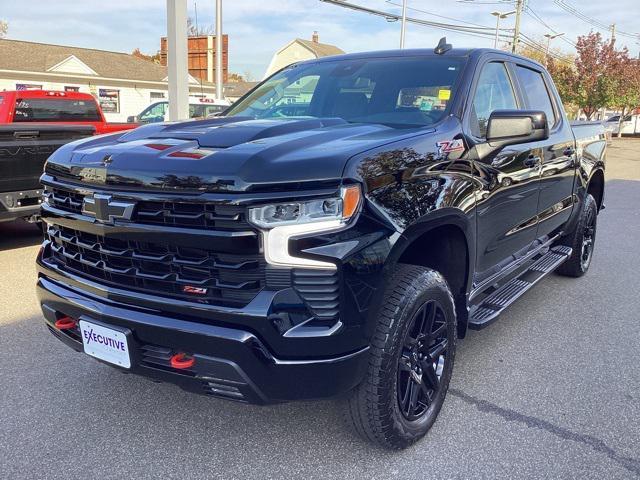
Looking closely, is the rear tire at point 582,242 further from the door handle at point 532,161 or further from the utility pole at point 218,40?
the utility pole at point 218,40

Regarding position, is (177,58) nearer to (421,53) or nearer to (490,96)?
(421,53)

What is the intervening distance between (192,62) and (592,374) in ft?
60.0

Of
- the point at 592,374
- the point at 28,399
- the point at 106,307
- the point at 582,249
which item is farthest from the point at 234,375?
the point at 582,249

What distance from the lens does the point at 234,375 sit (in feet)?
7.12

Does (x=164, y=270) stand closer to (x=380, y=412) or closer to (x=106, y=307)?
(x=106, y=307)

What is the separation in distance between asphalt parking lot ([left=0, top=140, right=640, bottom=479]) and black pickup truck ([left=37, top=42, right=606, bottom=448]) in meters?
0.28

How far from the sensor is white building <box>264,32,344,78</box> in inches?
2012

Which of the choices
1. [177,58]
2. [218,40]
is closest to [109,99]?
[218,40]

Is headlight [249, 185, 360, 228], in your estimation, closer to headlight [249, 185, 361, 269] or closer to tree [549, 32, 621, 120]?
headlight [249, 185, 361, 269]

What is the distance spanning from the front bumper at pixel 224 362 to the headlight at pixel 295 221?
323mm

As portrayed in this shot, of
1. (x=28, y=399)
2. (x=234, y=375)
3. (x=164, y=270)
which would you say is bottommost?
(x=28, y=399)

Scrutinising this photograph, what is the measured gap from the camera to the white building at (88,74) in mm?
32344

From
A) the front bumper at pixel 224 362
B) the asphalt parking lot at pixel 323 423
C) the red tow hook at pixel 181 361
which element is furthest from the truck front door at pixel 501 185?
the red tow hook at pixel 181 361

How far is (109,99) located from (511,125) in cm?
3733
